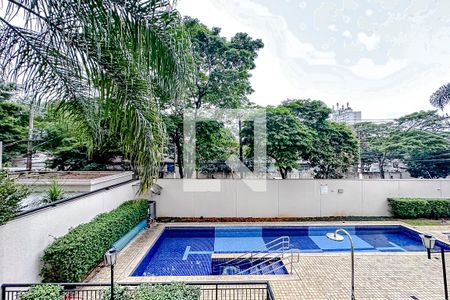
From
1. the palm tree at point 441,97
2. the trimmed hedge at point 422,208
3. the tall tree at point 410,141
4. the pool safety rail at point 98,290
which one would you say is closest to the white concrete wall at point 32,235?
the pool safety rail at point 98,290

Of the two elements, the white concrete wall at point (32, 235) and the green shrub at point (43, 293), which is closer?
the green shrub at point (43, 293)

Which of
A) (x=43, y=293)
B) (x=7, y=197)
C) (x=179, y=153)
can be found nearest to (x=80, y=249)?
(x=43, y=293)

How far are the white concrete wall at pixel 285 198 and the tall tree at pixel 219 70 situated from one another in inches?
94.4

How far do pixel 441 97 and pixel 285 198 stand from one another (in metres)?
15.3

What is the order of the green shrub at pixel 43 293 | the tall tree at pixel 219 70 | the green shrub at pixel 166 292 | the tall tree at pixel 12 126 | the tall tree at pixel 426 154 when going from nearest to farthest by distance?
the green shrub at pixel 166 292, the green shrub at pixel 43 293, the tall tree at pixel 12 126, the tall tree at pixel 219 70, the tall tree at pixel 426 154

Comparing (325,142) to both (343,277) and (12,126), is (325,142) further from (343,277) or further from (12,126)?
(12,126)

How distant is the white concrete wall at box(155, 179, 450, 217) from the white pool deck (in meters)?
3.75

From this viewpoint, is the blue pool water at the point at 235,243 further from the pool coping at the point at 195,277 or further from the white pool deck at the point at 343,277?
the white pool deck at the point at 343,277

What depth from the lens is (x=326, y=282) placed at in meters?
5.79

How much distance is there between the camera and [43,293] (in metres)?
Answer: 3.68

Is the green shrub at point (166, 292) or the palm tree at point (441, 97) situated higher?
the palm tree at point (441, 97)

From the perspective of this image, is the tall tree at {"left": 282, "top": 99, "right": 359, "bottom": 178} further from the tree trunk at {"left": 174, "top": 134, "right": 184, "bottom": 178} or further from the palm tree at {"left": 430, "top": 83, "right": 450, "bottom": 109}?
the palm tree at {"left": 430, "top": 83, "right": 450, "bottom": 109}

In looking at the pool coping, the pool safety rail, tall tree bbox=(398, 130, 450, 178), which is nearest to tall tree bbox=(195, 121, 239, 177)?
the pool coping

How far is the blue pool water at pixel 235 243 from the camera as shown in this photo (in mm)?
7344
